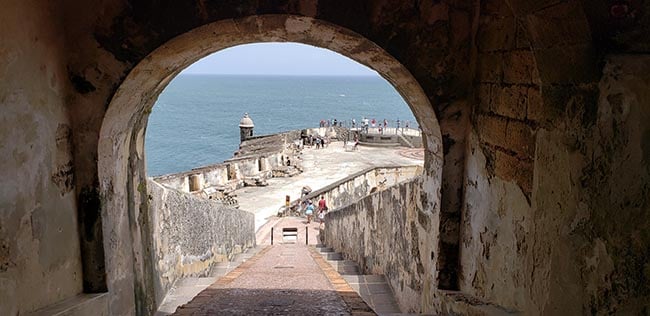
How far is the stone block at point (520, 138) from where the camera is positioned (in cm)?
250

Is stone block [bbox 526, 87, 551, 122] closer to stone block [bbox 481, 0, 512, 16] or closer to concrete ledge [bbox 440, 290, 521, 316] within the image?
stone block [bbox 481, 0, 512, 16]

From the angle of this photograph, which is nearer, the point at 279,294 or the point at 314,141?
the point at 279,294

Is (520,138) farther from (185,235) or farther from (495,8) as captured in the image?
(185,235)

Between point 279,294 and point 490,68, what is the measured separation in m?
3.01

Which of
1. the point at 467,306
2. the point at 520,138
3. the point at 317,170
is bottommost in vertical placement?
the point at 317,170

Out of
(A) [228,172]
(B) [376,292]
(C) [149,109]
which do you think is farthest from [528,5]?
(A) [228,172]

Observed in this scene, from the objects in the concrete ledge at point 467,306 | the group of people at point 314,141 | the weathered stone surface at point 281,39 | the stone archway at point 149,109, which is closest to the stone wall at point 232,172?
the group of people at point 314,141

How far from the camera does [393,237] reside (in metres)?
5.02

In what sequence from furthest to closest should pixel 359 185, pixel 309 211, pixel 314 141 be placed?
1. pixel 314 141
2. pixel 359 185
3. pixel 309 211

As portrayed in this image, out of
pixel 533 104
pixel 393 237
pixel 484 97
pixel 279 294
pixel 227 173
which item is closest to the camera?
pixel 533 104

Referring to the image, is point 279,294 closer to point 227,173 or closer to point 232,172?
point 227,173

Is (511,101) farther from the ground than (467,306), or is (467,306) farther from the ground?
(511,101)

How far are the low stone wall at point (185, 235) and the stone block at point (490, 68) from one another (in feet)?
9.64

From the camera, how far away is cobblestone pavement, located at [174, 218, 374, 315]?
409cm
